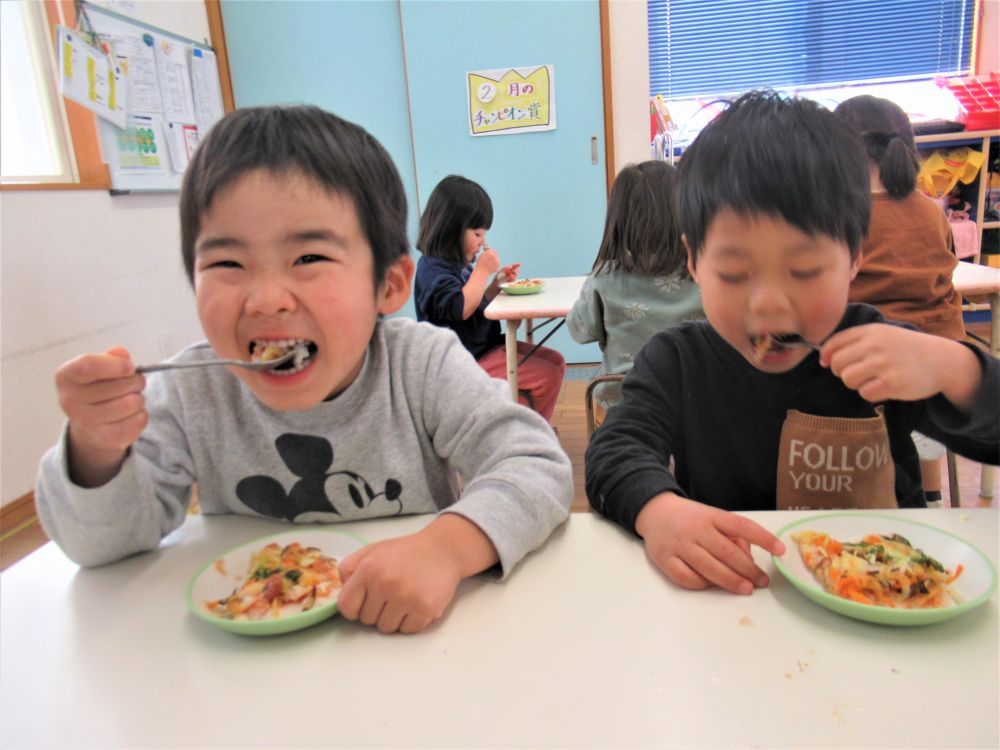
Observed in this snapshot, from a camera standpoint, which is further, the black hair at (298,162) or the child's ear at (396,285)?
the child's ear at (396,285)

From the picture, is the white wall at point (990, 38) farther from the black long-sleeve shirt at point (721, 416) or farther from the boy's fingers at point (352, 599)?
the boy's fingers at point (352, 599)

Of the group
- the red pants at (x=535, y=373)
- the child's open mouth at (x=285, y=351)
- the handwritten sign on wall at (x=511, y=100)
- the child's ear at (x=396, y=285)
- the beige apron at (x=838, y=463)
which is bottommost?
the red pants at (x=535, y=373)

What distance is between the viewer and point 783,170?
776 mm

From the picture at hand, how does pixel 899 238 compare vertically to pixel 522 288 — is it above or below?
above

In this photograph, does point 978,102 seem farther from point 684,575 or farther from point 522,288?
point 684,575

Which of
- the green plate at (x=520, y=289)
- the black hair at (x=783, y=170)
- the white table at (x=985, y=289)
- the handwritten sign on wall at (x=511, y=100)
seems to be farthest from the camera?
the handwritten sign on wall at (x=511, y=100)

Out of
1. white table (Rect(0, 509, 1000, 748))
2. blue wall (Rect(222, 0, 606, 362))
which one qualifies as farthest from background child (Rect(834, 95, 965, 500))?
blue wall (Rect(222, 0, 606, 362))

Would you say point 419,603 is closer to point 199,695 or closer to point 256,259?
point 199,695

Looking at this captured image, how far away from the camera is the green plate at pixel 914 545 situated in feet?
1.73

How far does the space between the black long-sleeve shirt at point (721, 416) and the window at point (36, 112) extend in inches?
96.8

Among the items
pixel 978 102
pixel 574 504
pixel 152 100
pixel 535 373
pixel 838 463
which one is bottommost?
pixel 574 504

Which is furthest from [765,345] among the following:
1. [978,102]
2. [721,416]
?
[978,102]

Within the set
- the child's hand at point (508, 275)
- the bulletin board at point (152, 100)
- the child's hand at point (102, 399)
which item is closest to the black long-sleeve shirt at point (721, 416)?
the child's hand at point (102, 399)

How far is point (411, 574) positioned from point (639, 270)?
→ 142 centimetres
